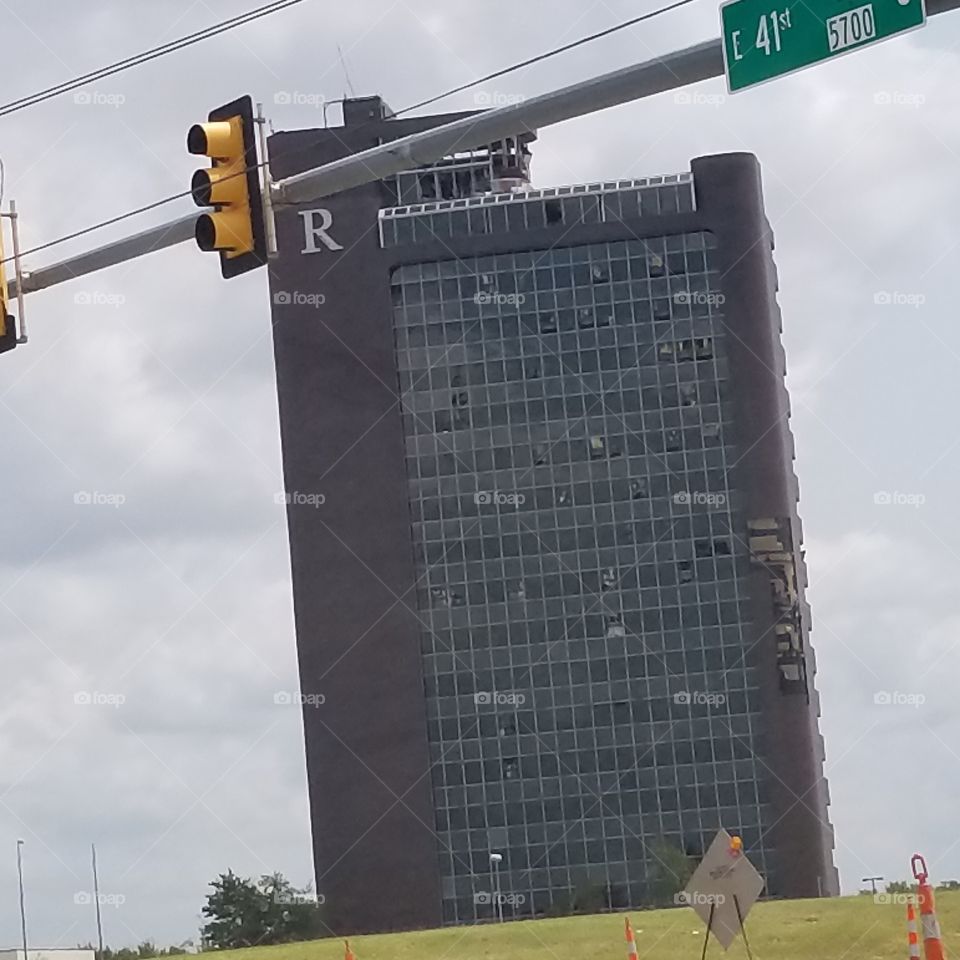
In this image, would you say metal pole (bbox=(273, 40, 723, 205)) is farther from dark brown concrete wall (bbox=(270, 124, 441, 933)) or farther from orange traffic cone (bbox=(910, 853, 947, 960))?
dark brown concrete wall (bbox=(270, 124, 441, 933))

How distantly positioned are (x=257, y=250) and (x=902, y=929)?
1939cm

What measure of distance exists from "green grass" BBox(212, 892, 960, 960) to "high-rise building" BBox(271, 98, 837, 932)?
190 feet

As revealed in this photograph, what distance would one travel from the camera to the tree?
3561 inches

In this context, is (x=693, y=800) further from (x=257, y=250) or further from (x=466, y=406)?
(x=257, y=250)

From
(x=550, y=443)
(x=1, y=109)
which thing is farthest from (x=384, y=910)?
(x=1, y=109)

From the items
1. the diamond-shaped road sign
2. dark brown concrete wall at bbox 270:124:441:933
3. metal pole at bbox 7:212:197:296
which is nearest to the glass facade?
dark brown concrete wall at bbox 270:124:441:933

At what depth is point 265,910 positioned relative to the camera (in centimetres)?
9350

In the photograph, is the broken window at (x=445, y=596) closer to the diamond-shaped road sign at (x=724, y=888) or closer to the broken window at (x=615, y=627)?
the broken window at (x=615, y=627)

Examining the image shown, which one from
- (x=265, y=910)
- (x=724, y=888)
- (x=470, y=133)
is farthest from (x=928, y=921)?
(x=265, y=910)

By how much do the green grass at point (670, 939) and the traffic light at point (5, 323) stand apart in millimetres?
15849

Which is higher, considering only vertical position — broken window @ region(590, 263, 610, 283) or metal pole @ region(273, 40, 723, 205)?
broken window @ region(590, 263, 610, 283)

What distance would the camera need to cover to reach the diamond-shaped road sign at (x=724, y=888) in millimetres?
20984

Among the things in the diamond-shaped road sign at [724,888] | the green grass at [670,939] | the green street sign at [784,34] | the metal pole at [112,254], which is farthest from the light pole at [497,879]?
the green street sign at [784,34]

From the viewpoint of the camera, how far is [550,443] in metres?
99.3
